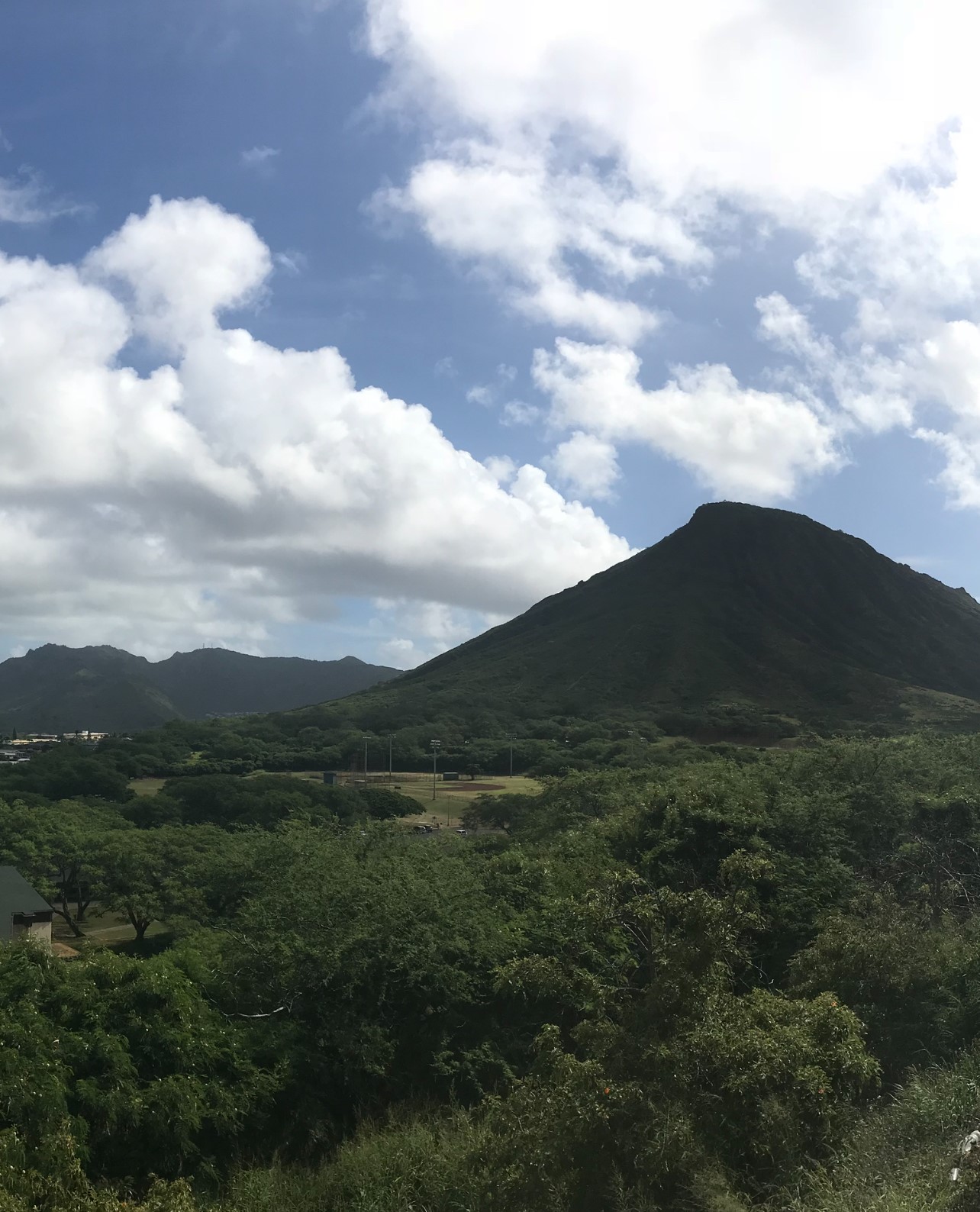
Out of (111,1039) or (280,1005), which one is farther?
(280,1005)

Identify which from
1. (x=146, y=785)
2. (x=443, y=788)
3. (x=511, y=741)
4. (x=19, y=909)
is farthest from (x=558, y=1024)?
(x=511, y=741)

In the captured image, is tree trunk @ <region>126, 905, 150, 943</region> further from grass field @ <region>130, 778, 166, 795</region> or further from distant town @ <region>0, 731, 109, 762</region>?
distant town @ <region>0, 731, 109, 762</region>

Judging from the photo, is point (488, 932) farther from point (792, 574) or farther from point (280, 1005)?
point (792, 574)

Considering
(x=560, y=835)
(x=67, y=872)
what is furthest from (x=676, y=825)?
(x=67, y=872)

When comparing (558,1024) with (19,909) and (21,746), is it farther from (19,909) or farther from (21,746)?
(21,746)

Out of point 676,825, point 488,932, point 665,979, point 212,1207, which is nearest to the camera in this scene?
point 665,979

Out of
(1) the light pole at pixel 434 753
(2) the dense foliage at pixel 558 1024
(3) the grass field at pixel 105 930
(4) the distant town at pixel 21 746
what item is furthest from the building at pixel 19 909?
(4) the distant town at pixel 21 746
